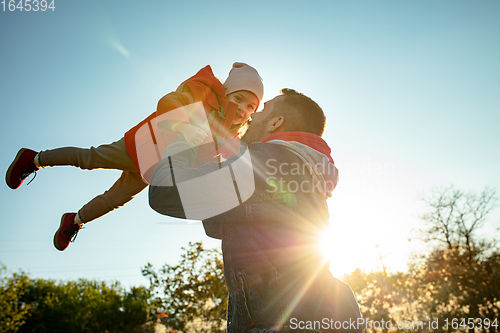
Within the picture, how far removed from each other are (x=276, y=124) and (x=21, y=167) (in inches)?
84.0

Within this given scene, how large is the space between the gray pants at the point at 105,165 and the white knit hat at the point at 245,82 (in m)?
1.08

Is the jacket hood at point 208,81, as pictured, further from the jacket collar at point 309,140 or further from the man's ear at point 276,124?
the jacket collar at point 309,140

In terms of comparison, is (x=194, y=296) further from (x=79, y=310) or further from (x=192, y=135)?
(x=79, y=310)

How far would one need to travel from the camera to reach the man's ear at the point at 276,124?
2.15m

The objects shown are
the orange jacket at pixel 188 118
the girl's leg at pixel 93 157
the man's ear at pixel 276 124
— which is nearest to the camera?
the orange jacket at pixel 188 118

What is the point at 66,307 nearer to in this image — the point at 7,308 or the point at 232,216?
the point at 7,308

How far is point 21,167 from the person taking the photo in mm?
2434

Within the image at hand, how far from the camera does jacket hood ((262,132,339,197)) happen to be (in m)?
1.48

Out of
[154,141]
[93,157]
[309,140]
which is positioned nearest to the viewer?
[309,140]

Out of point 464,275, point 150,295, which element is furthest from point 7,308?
point 464,275

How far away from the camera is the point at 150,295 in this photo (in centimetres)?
795

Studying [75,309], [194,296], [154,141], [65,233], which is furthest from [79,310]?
[154,141]

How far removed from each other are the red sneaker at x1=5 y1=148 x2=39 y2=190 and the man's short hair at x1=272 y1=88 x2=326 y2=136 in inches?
80.5

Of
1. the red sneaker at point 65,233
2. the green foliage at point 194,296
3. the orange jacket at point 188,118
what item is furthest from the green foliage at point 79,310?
the orange jacket at point 188,118
